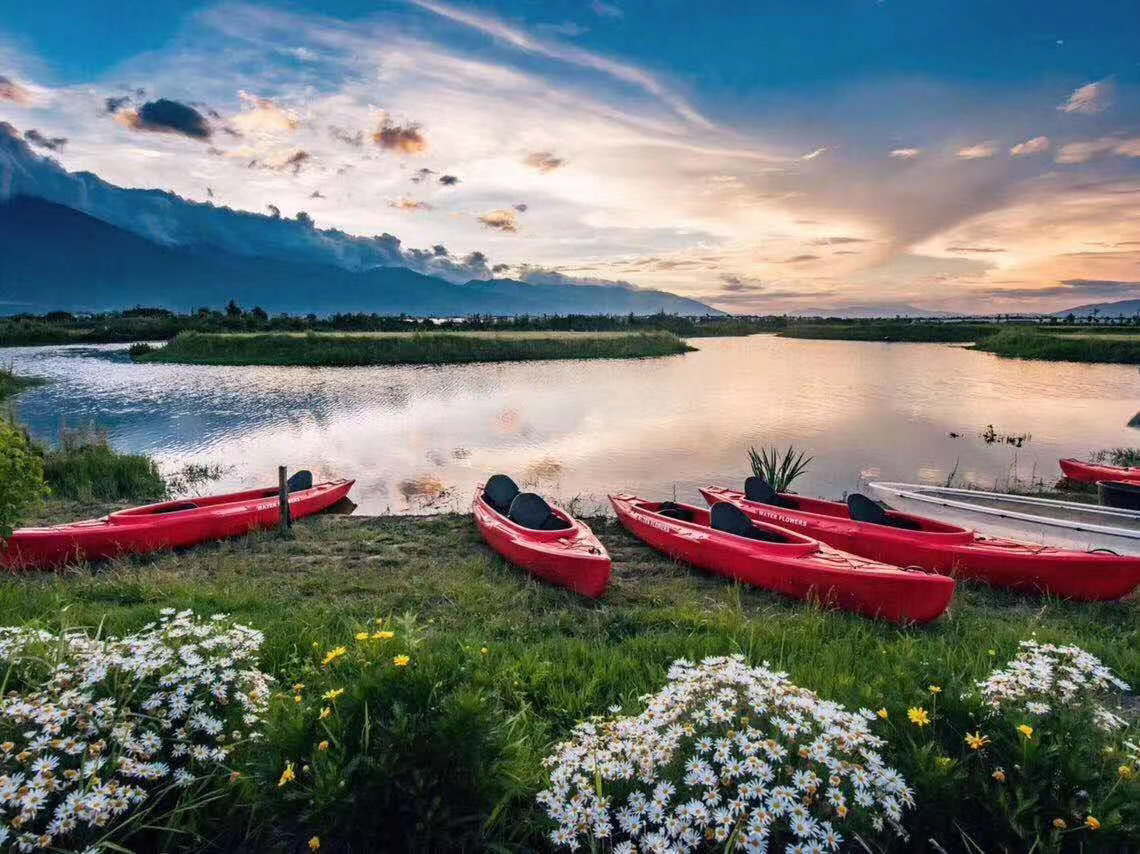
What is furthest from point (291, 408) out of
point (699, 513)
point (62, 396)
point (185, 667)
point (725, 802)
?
point (725, 802)

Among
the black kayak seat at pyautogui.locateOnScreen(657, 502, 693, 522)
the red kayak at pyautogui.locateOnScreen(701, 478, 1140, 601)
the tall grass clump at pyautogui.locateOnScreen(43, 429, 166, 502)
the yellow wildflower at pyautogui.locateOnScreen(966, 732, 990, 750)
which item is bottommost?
the tall grass clump at pyautogui.locateOnScreen(43, 429, 166, 502)

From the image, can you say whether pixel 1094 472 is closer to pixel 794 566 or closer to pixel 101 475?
pixel 794 566

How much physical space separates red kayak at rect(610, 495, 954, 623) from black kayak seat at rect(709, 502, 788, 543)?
16mm

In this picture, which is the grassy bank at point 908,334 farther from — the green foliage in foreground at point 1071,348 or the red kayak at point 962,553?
the red kayak at point 962,553

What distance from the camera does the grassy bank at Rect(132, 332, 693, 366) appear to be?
161 ft

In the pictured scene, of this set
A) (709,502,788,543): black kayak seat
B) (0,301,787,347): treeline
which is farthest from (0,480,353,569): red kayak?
(0,301,787,347): treeline

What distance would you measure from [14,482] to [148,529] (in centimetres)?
366

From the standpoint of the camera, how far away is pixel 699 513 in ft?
40.3

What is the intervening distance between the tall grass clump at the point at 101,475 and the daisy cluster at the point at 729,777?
1651 centimetres

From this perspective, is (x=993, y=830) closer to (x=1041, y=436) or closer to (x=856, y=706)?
(x=856, y=706)

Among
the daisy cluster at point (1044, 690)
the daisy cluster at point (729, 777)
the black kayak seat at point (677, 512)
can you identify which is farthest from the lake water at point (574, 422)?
the daisy cluster at point (729, 777)

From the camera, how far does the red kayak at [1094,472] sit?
1482cm

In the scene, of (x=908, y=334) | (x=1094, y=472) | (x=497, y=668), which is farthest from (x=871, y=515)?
(x=908, y=334)

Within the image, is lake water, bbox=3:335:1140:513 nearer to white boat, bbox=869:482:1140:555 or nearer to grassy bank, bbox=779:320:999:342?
white boat, bbox=869:482:1140:555
